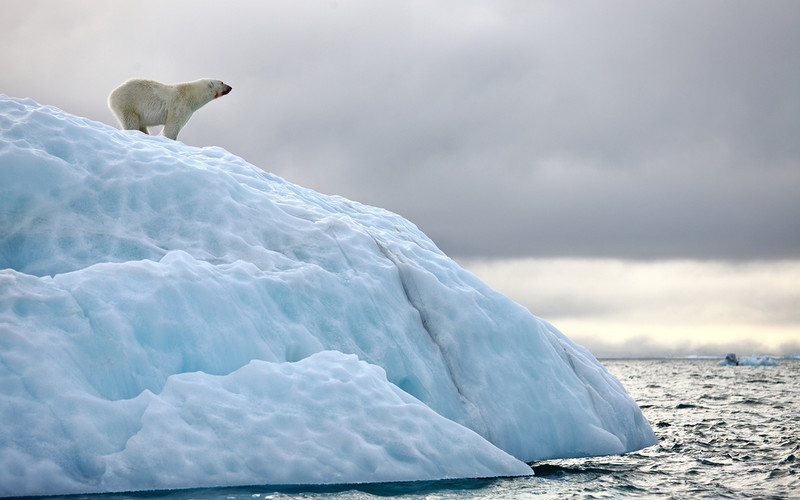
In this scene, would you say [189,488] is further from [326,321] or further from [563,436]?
[563,436]

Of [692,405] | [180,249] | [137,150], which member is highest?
[137,150]

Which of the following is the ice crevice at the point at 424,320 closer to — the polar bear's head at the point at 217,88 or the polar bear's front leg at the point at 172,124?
the polar bear's front leg at the point at 172,124

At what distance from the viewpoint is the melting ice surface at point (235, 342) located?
5.75 meters

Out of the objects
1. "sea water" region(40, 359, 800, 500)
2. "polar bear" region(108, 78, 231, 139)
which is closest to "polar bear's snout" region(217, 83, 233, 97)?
"polar bear" region(108, 78, 231, 139)

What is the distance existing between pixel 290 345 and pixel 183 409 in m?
1.69

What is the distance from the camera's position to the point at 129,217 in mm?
8227

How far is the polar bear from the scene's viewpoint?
1149 cm

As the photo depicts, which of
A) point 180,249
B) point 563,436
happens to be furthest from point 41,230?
point 563,436

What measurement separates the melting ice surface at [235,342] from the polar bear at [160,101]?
1591 millimetres

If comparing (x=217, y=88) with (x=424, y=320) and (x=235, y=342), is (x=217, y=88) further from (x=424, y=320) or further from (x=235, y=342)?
(x=235, y=342)

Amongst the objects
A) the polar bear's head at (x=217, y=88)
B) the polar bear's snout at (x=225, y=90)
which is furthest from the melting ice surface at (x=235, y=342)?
the polar bear's snout at (x=225, y=90)

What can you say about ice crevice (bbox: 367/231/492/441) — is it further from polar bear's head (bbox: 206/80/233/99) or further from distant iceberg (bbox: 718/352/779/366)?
distant iceberg (bbox: 718/352/779/366)

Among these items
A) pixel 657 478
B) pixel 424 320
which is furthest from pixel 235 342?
pixel 657 478

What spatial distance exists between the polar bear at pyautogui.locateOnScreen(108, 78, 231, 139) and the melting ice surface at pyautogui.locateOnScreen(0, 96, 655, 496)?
5.22 feet
